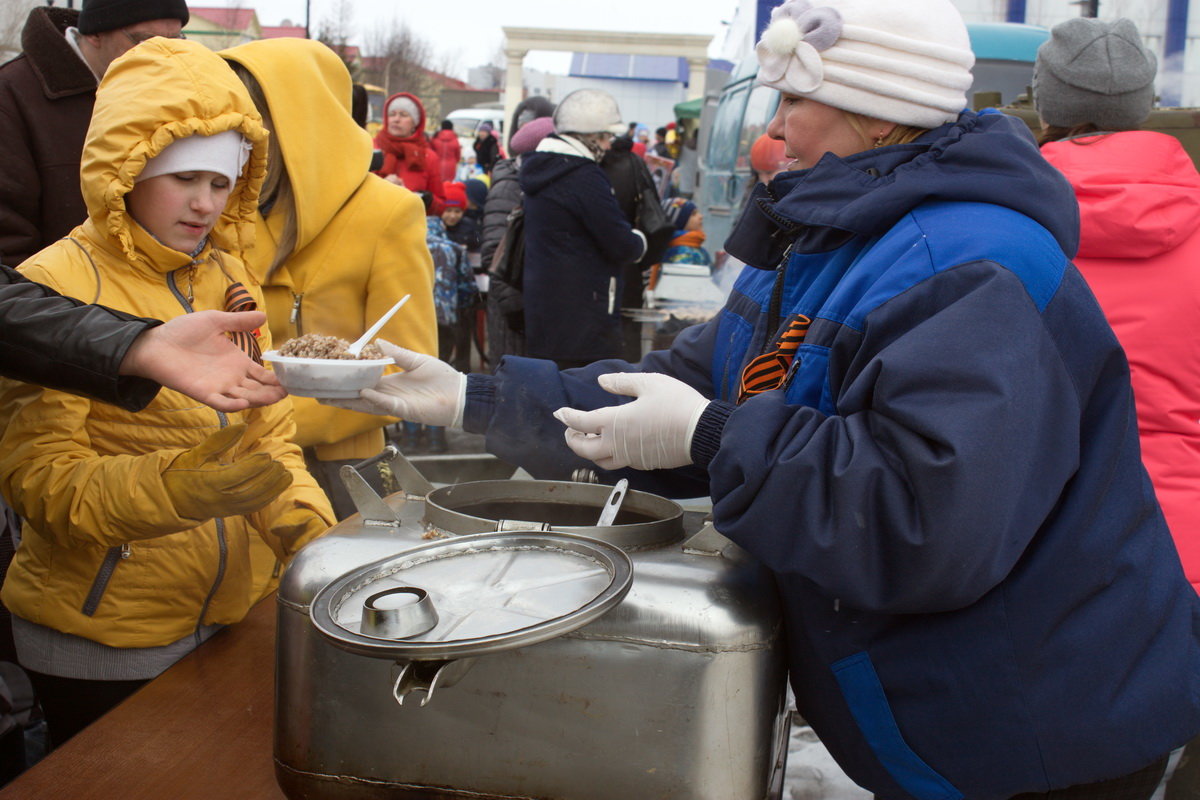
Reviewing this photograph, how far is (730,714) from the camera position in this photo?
3.74ft

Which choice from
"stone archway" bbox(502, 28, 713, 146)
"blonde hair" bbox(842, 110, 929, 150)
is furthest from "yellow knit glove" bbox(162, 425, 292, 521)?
"stone archway" bbox(502, 28, 713, 146)

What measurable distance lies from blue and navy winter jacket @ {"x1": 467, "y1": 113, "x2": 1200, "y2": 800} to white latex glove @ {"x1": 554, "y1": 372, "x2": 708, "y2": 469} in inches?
2.2

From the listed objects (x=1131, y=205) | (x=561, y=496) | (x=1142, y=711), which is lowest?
(x=1142, y=711)

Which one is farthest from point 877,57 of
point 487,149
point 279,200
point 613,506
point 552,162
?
point 487,149

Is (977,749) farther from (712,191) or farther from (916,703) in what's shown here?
(712,191)

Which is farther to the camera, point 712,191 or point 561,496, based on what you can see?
point 712,191

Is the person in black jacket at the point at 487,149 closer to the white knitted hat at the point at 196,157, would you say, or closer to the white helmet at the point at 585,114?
the white helmet at the point at 585,114

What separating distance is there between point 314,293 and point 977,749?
185cm

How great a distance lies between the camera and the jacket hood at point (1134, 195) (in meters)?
2.12

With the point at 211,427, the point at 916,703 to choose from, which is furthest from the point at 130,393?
the point at 916,703

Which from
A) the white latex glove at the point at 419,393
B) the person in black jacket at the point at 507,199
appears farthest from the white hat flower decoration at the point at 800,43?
the person in black jacket at the point at 507,199

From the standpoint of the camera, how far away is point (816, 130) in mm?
1453

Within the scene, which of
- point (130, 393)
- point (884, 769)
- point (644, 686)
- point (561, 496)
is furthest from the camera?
point (561, 496)

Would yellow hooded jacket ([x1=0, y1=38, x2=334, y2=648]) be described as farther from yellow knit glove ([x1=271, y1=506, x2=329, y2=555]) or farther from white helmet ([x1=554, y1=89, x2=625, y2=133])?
white helmet ([x1=554, y1=89, x2=625, y2=133])
